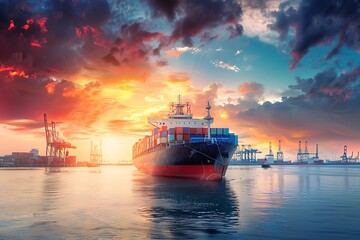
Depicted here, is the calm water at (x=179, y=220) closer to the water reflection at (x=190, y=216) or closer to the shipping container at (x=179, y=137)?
the water reflection at (x=190, y=216)

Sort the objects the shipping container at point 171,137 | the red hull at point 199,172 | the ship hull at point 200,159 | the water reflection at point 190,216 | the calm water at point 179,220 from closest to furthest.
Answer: the calm water at point 179,220
the water reflection at point 190,216
the ship hull at point 200,159
the red hull at point 199,172
the shipping container at point 171,137

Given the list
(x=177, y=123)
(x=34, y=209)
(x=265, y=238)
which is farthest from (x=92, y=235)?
(x=177, y=123)

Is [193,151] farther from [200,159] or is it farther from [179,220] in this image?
[179,220]

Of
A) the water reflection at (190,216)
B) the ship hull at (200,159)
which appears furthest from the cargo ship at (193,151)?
the water reflection at (190,216)

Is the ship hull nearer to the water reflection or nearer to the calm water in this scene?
the water reflection

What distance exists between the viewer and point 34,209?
25734 mm

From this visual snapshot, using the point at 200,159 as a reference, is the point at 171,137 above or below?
above

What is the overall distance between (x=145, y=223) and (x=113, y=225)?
1.88 metres

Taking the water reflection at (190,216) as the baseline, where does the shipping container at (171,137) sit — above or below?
above

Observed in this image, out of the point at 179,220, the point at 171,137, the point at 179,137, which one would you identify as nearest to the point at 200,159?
the point at 179,137

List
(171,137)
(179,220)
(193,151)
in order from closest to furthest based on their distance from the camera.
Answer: (179,220) → (193,151) → (171,137)

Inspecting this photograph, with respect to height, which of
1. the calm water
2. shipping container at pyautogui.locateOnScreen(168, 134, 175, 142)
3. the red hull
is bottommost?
the calm water

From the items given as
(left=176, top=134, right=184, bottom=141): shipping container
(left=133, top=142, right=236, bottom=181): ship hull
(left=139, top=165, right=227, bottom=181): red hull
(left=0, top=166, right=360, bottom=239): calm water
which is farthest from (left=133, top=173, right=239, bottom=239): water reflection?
(left=176, top=134, right=184, bottom=141): shipping container

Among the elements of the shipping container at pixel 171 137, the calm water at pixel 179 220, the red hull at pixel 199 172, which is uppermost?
the shipping container at pixel 171 137
